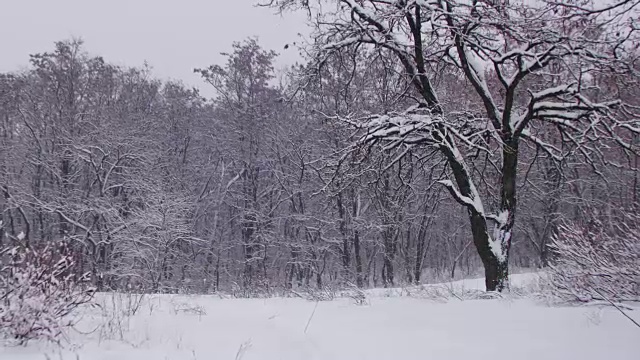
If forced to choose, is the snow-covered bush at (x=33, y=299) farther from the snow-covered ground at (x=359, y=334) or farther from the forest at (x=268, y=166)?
the forest at (x=268, y=166)

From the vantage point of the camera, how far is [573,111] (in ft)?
27.9

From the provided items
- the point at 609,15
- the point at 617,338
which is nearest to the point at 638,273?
the point at 617,338

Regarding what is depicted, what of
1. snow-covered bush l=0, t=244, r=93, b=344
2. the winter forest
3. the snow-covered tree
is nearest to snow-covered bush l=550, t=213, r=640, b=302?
the winter forest

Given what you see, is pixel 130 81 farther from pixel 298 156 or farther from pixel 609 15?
pixel 609 15

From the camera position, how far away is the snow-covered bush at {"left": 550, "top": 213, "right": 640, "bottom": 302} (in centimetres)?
489

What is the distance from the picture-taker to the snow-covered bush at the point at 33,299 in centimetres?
351

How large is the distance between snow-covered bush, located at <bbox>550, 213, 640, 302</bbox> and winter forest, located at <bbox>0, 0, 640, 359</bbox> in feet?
0.69

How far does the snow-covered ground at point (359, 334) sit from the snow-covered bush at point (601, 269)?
0.34 metres

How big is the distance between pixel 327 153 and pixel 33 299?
18735mm

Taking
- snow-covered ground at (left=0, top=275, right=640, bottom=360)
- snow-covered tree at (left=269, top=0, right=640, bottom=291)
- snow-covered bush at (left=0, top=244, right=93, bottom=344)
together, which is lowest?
snow-covered ground at (left=0, top=275, right=640, bottom=360)

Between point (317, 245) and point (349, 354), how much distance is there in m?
20.8

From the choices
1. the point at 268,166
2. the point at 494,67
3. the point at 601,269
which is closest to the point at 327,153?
the point at 268,166

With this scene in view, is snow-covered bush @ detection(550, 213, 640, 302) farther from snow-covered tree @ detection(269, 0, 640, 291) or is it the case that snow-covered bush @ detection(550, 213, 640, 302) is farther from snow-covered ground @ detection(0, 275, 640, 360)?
snow-covered tree @ detection(269, 0, 640, 291)

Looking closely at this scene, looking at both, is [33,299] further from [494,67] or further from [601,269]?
[494,67]
